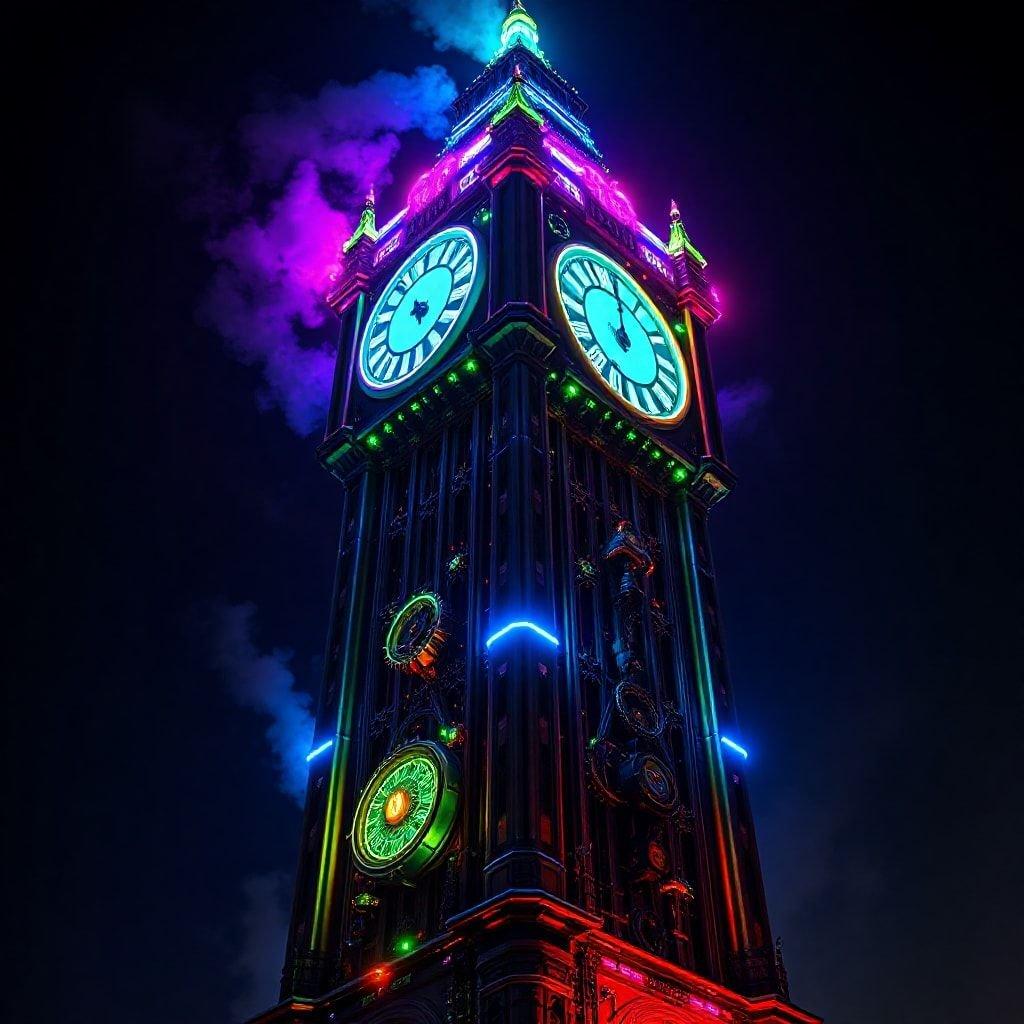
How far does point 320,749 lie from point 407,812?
5956 mm

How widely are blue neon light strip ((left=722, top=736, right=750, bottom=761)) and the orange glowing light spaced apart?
1074cm

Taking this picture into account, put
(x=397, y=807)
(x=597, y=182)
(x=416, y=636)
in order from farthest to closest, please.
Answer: (x=597, y=182) < (x=416, y=636) < (x=397, y=807)

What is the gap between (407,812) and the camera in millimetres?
30125

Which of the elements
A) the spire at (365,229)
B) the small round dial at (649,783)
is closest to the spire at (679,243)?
the spire at (365,229)

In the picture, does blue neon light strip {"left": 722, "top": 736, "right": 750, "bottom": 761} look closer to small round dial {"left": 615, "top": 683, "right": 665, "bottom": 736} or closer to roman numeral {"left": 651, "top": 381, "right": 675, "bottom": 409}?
small round dial {"left": 615, "top": 683, "right": 665, "bottom": 736}

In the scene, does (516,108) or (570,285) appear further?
(516,108)

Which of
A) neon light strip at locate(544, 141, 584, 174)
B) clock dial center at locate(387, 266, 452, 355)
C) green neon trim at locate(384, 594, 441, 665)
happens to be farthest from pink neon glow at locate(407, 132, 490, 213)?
green neon trim at locate(384, 594, 441, 665)

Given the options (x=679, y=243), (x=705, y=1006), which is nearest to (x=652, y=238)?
(x=679, y=243)

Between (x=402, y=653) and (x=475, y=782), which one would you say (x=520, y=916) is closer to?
→ (x=475, y=782)

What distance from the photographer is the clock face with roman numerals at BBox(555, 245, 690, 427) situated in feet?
135

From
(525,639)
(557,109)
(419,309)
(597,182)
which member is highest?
(557,109)

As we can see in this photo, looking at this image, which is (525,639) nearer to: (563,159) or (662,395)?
(662,395)

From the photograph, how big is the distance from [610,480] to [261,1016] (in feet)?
67.7

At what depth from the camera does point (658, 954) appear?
28656mm
